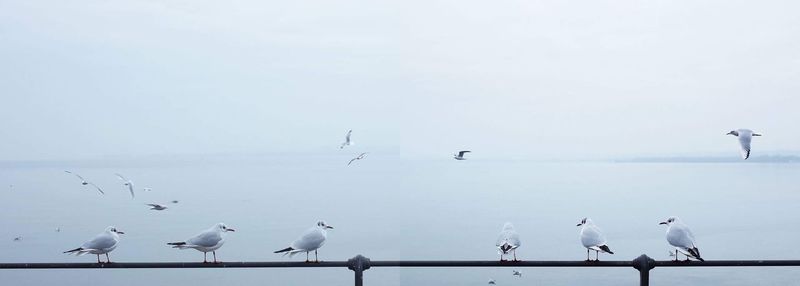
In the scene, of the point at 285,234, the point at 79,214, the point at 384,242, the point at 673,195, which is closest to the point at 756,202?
the point at 673,195

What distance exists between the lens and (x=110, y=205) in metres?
50.2

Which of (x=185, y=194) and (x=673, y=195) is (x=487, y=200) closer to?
(x=673, y=195)

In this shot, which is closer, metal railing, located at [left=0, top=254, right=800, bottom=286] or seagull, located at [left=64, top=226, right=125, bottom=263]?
metal railing, located at [left=0, top=254, right=800, bottom=286]

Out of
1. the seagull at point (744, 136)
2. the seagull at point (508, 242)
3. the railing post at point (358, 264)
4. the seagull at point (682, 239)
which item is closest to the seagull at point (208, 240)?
the seagull at point (508, 242)

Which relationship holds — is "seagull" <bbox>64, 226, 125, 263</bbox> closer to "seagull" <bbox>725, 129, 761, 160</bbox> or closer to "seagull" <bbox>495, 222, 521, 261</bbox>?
"seagull" <bbox>495, 222, 521, 261</bbox>

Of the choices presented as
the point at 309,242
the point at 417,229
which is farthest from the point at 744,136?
the point at 417,229

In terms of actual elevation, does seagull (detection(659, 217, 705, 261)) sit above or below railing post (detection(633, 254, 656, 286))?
above

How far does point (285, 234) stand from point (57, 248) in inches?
367

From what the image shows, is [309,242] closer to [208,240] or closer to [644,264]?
[208,240]

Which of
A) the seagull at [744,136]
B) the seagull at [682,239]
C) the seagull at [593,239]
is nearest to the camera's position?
the seagull at [682,239]

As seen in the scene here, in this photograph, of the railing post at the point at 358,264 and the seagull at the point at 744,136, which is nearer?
the railing post at the point at 358,264

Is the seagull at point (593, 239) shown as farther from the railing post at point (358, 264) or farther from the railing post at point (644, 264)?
the railing post at point (358, 264)

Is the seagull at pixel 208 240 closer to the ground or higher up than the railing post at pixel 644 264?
higher up

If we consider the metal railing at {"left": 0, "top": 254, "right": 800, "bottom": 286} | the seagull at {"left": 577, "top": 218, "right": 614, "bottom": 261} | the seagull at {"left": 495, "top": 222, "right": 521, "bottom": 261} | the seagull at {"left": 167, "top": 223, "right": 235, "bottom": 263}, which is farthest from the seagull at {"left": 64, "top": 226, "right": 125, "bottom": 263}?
the seagull at {"left": 577, "top": 218, "right": 614, "bottom": 261}
